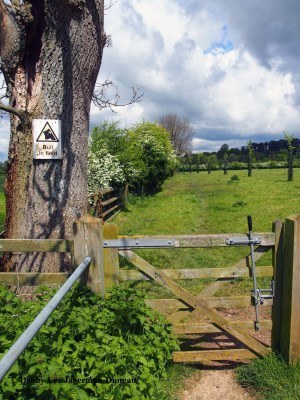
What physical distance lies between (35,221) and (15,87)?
66.9 inches

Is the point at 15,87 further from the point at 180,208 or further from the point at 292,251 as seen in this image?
the point at 180,208

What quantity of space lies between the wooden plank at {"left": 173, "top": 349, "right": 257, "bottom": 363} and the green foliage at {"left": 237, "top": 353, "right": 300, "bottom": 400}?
109 mm

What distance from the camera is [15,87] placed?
408 cm

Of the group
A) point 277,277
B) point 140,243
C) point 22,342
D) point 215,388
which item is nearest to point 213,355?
point 215,388

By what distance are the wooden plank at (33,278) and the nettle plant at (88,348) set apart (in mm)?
162

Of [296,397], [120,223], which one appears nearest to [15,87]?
[296,397]

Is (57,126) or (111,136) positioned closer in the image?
(57,126)

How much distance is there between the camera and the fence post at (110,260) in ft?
10.9

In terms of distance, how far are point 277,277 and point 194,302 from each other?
90 centimetres

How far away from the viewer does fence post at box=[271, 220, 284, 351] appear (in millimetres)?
3371

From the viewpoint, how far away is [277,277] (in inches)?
134

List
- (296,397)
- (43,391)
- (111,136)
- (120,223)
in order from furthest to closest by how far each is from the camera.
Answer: (111,136), (120,223), (296,397), (43,391)

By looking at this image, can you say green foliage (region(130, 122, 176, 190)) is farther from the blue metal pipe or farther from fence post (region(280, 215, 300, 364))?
the blue metal pipe

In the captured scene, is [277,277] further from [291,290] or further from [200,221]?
[200,221]
